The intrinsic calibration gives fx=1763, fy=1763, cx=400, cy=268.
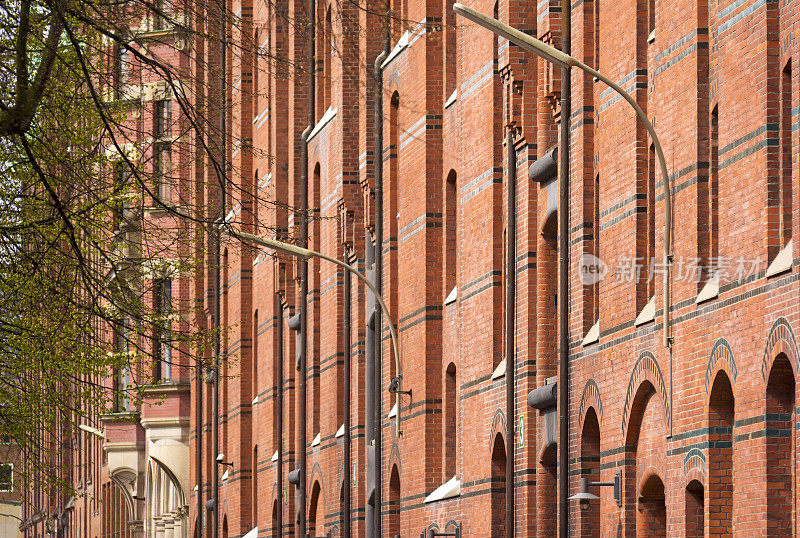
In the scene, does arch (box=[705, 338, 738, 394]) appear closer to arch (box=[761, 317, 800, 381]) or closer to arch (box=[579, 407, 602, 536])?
arch (box=[761, 317, 800, 381])

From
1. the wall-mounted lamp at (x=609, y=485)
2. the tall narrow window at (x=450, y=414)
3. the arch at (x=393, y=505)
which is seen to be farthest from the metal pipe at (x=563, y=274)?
the arch at (x=393, y=505)

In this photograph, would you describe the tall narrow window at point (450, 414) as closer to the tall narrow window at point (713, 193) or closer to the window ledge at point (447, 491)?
the window ledge at point (447, 491)

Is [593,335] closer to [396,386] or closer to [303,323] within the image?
[396,386]

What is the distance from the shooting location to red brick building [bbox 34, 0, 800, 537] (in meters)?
17.0

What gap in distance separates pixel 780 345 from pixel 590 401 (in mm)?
5630

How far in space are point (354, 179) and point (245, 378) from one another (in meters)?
13.0

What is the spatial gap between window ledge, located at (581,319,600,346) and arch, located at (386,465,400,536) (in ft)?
34.9

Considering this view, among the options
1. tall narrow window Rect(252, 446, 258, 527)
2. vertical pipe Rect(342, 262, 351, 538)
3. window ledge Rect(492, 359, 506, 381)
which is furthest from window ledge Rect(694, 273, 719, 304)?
tall narrow window Rect(252, 446, 258, 527)

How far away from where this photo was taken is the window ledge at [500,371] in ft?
84.2

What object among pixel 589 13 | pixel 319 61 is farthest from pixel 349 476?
pixel 589 13

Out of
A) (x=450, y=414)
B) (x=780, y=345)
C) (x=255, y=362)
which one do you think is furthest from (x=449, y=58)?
(x=255, y=362)

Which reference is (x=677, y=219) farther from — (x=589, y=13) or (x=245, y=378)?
(x=245, y=378)

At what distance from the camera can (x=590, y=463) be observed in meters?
22.1

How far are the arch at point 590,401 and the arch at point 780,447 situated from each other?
186 inches
